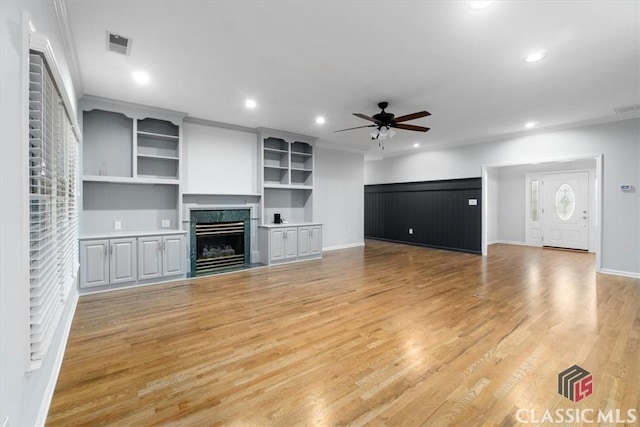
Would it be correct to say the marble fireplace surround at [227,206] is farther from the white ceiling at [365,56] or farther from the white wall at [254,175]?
the white ceiling at [365,56]

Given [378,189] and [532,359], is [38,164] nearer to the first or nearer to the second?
[532,359]

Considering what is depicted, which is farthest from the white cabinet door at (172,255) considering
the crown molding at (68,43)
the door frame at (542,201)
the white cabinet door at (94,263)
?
the door frame at (542,201)

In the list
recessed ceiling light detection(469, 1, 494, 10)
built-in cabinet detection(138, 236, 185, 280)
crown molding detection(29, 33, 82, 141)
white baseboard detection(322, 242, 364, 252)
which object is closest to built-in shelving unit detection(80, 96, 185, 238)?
built-in cabinet detection(138, 236, 185, 280)

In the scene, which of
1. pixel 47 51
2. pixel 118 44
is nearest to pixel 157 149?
pixel 118 44

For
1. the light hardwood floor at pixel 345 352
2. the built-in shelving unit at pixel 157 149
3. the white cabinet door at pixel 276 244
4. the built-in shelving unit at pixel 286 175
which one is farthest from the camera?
the built-in shelving unit at pixel 286 175

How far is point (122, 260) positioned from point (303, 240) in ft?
11.2

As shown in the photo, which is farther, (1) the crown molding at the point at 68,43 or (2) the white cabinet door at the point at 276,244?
(2) the white cabinet door at the point at 276,244

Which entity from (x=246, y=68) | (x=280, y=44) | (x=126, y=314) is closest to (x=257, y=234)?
(x=126, y=314)

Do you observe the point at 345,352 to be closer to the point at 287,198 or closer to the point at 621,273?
the point at 287,198

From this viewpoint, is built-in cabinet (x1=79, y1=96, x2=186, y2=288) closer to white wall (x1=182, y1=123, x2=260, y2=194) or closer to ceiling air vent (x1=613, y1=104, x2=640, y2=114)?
white wall (x1=182, y1=123, x2=260, y2=194)

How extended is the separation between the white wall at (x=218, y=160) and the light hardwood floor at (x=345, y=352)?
6.85 ft

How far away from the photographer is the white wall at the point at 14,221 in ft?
3.74

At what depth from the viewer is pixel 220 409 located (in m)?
1.87

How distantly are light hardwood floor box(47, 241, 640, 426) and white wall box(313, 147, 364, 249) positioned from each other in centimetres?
337
